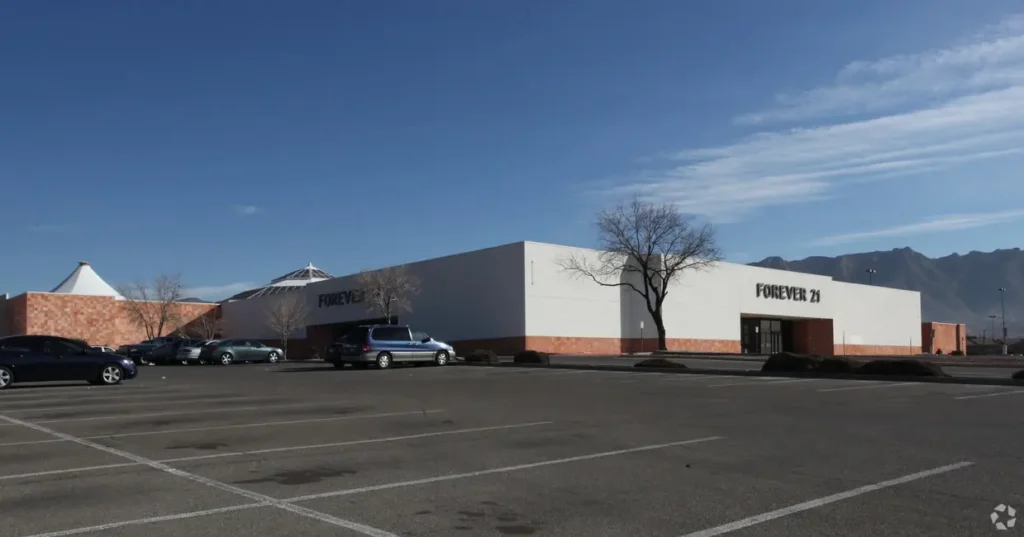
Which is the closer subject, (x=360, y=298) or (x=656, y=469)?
(x=656, y=469)

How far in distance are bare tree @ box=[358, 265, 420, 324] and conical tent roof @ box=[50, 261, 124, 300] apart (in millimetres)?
32849

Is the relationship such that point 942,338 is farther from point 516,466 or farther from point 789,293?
point 516,466

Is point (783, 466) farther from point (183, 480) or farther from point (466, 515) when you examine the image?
point (183, 480)

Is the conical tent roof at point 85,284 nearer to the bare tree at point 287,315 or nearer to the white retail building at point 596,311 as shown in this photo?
the white retail building at point 596,311

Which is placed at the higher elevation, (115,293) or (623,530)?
(115,293)

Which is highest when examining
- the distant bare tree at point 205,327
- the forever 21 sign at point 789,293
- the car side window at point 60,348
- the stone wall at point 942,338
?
the forever 21 sign at point 789,293

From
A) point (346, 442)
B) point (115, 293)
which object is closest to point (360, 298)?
point (115, 293)

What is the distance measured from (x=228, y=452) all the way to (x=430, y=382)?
14.3 meters

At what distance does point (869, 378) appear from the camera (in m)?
23.5

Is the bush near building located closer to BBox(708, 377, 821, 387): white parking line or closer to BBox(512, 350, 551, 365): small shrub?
BBox(708, 377, 821, 387): white parking line

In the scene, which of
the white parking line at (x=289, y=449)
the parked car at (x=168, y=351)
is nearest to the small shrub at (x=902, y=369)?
the white parking line at (x=289, y=449)

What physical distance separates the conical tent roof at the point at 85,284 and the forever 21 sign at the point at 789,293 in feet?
190

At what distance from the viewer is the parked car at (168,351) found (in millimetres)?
46900

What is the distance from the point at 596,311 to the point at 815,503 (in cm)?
5009
